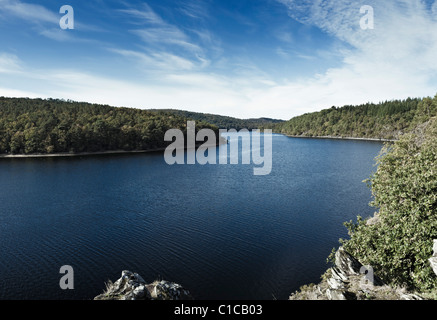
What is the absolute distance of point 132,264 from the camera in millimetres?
22281

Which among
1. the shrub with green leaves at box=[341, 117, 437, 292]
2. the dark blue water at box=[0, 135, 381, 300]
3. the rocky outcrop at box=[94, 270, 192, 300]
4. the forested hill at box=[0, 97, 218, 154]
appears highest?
the forested hill at box=[0, 97, 218, 154]

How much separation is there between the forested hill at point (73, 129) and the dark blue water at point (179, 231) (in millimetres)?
47264

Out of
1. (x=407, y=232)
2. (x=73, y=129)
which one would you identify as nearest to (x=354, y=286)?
(x=407, y=232)

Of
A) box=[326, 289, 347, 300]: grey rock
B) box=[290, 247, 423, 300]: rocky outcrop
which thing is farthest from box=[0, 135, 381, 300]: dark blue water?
box=[326, 289, 347, 300]: grey rock

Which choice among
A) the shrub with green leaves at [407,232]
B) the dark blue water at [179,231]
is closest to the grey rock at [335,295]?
the shrub with green leaves at [407,232]

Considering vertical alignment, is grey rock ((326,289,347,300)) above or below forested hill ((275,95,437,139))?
below

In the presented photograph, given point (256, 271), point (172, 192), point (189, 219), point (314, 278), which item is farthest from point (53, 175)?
point (314, 278)

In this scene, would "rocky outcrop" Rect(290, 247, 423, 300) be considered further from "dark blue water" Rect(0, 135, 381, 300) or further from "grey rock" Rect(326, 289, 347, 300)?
"dark blue water" Rect(0, 135, 381, 300)

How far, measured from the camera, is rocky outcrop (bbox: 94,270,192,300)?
41.7ft

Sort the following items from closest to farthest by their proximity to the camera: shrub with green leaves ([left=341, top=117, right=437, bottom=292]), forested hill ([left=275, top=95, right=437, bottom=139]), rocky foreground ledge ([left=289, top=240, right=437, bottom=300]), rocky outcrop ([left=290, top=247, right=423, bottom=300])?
rocky foreground ledge ([left=289, top=240, right=437, bottom=300])
rocky outcrop ([left=290, top=247, right=423, bottom=300])
shrub with green leaves ([left=341, top=117, right=437, bottom=292])
forested hill ([left=275, top=95, right=437, bottom=139])

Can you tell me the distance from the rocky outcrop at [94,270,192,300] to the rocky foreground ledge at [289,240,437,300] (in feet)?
23.5

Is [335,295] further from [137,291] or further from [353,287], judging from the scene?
[137,291]

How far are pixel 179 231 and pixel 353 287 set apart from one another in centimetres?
1836
